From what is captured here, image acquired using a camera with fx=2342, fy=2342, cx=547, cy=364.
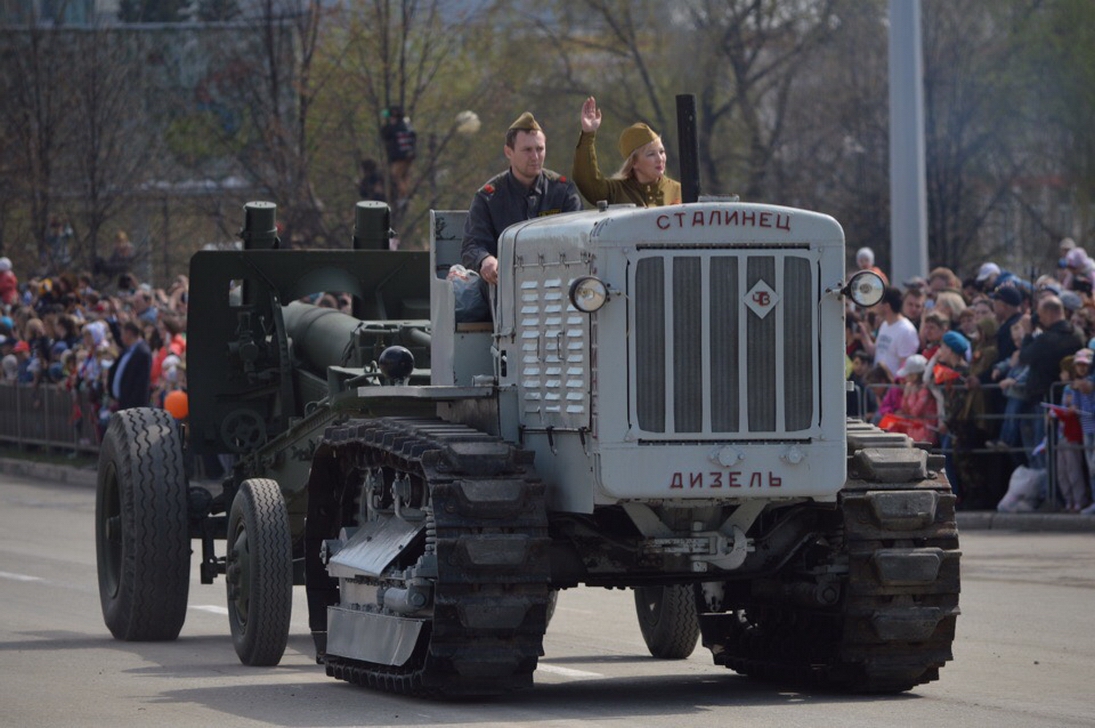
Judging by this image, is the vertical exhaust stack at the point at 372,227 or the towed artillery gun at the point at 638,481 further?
the vertical exhaust stack at the point at 372,227

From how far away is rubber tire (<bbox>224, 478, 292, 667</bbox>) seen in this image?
12.1 metres

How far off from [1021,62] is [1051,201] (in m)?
6.21

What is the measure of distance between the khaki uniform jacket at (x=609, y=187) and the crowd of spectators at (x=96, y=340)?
45.5ft

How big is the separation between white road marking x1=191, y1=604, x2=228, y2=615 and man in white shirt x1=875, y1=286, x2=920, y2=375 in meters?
8.14

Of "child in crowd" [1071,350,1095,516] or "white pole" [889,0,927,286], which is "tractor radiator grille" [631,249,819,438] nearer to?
"child in crowd" [1071,350,1095,516]

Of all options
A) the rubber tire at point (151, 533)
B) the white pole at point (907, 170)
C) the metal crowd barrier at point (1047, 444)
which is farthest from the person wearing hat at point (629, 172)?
the white pole at point (907, 170)

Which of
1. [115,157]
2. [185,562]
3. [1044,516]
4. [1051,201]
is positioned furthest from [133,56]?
[185,562]

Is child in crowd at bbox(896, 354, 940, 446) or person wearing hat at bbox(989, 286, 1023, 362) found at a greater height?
person wearing hat at bbox(989, 286, 1023, 362)

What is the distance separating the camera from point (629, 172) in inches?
473

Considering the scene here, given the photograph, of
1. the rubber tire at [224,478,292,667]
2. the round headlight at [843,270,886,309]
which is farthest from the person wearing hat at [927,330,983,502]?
the round headlight at [843,270,886,309]

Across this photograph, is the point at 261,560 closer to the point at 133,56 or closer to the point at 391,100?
the point at 391,100

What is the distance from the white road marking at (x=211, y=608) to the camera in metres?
16.2

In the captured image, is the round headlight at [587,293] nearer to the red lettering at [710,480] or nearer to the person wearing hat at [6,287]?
the red lettering at [710,480]

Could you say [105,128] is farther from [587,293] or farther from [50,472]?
[587,293]
